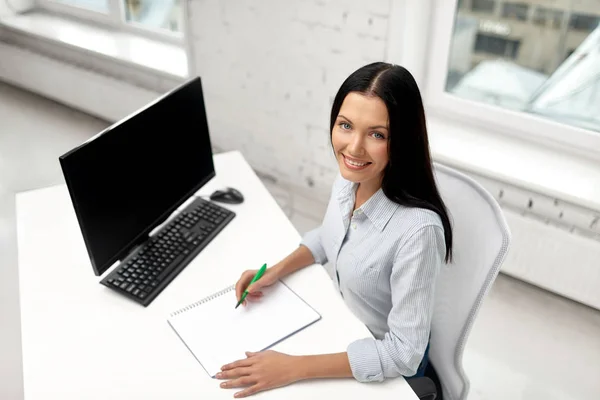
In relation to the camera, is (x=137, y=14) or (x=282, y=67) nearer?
(x=282, y=67)

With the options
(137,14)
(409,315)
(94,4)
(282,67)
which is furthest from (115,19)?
(409,315)

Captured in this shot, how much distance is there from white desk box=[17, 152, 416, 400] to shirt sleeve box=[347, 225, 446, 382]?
0.12 ft

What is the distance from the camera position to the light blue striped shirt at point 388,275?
1.05 meters

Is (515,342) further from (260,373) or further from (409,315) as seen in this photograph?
(260,373)

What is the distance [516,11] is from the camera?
7.11 ft

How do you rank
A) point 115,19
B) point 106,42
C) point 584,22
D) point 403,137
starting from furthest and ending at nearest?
point 115,19, point 106,42, point 584,22, point 403,137

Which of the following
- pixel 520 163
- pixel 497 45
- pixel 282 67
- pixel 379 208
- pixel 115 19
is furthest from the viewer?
pixel 115 19

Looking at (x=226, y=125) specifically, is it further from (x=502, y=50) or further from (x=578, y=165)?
(x=578, y=165)

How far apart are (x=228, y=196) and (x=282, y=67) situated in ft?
3.68

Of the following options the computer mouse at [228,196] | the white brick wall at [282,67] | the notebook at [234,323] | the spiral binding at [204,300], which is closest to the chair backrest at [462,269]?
the notebook at [234,323]

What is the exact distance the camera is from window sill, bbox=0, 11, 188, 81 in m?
3.12

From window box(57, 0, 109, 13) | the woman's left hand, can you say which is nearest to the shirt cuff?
the woman's left hand

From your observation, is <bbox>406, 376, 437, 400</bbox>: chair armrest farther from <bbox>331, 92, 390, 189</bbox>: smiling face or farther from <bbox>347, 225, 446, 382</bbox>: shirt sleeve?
<bbox>331, 92, 390, 189</bbox>: smiling face

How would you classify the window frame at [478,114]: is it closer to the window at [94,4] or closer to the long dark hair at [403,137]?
the long dark hair at [403,137]
